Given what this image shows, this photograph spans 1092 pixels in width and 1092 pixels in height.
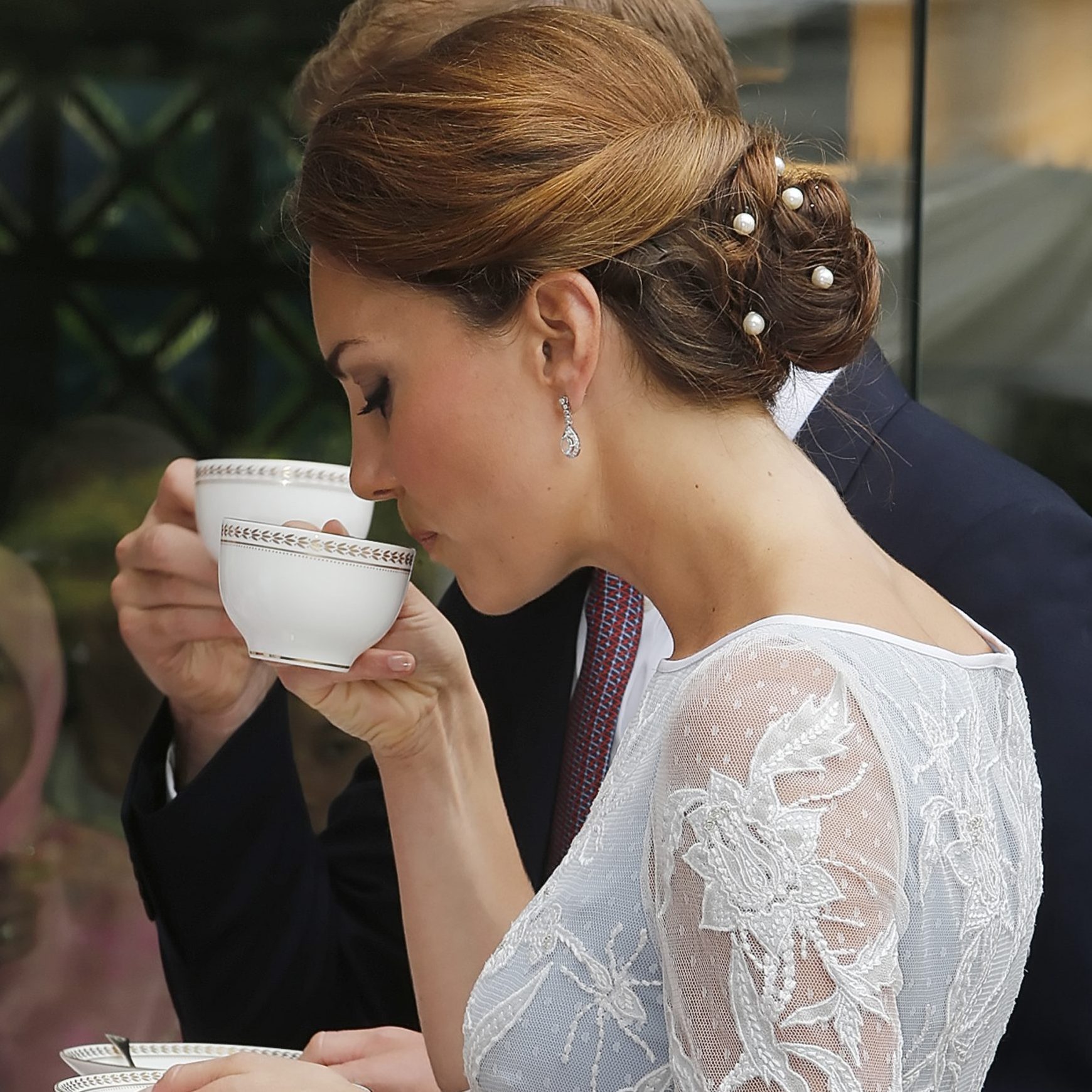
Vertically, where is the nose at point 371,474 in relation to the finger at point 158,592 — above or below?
above

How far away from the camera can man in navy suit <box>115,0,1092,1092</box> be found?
1.35 metres

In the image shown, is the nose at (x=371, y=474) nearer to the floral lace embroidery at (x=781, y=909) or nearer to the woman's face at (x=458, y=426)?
the woman's face at (x=458, y=426)

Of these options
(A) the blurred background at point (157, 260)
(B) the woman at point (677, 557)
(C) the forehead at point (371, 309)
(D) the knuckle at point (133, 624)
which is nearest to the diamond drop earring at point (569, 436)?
(B) the woman at point (677, 557)

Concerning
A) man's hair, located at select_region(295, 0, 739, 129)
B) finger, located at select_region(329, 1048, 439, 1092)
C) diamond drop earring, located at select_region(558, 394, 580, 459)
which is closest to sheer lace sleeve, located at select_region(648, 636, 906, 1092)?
diamond drop earring, located at select_region(558, 394, 580, 459)

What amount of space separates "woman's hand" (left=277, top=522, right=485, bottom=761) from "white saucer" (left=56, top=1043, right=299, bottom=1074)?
0.32 metres

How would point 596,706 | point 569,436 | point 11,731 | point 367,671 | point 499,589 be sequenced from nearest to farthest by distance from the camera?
1. point 569,436
2. point 499,589
3. point 367,671
4. point 596,706
5. point 11,731

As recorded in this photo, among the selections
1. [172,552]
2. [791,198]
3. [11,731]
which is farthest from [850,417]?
[11,731]

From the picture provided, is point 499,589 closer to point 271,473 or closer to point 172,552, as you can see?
point 271,473

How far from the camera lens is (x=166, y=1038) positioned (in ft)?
8.26

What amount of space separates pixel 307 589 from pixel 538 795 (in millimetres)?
578

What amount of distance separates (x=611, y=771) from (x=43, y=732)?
1.51 metres

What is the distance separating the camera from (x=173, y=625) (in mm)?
1491

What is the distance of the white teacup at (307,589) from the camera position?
1201mm

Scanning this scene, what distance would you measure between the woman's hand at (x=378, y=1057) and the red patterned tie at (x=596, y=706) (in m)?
0.37
